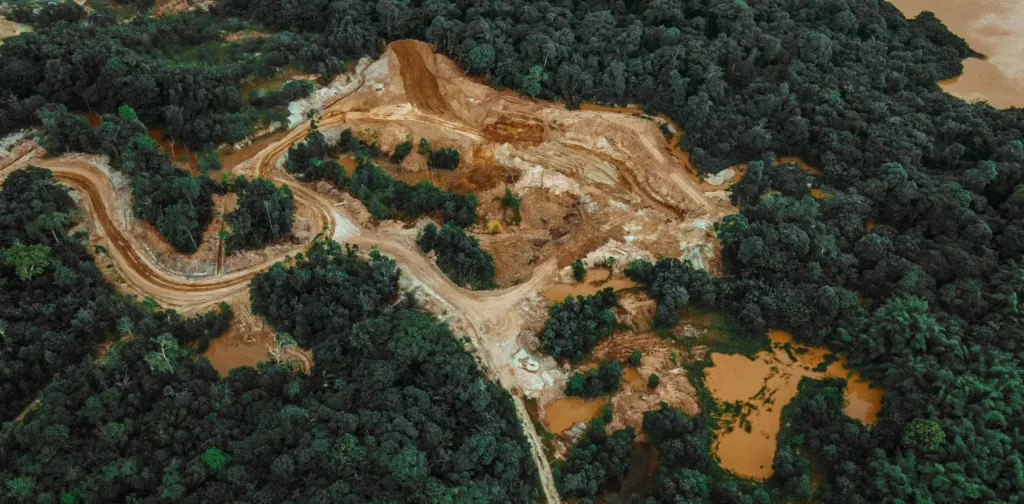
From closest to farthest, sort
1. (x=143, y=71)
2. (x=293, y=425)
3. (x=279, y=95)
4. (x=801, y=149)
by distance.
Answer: (x=293, y=425) < (x=143, y=71) < (x=801, y=149) < (x=279, y=95)

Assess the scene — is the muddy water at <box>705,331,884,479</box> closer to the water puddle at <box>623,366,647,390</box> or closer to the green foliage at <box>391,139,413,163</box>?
the water puddle at <box>623,366,647,390</box>

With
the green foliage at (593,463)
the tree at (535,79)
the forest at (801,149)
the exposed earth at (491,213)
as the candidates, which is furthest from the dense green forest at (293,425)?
the tree at (535,79)

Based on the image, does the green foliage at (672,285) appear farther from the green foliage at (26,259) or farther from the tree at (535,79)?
the green foliage at (26,259)

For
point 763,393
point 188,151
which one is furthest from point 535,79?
point 763,393

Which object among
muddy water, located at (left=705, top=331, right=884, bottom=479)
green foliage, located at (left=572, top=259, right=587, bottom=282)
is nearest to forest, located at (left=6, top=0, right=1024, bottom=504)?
muddy water, located at (left=705, top=331, right=884, bottom=479)

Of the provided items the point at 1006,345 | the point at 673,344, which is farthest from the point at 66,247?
the point at 1006,345

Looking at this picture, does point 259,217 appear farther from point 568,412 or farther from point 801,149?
point 801,149
